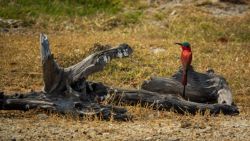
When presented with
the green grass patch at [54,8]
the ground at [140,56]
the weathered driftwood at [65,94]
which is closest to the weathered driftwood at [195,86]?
the ground at [140,56]

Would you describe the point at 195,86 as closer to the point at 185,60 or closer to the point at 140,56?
the point at 185,60

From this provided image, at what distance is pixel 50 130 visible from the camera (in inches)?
312

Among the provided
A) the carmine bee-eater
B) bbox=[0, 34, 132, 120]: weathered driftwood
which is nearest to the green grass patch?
the carmine bee-eater

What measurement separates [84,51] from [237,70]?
3230mm

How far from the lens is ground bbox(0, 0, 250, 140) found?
8.03 meters

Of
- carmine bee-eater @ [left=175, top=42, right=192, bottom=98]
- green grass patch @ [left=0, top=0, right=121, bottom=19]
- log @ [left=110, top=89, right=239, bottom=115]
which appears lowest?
log @ [left=110, top=89, right=239, bottom=115]

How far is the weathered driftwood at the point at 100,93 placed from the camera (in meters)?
8.59

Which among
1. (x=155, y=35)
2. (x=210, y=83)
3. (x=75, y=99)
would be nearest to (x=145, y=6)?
(x=155, y=35)

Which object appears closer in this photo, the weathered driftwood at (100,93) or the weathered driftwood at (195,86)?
the weathered driftwood at (100,93)

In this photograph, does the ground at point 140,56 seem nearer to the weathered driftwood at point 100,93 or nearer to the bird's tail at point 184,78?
the weathered driftwood at point 100,93

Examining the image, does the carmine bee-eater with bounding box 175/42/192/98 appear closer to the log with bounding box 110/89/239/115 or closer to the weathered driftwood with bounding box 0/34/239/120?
the weathered driftwood with bounding box 0/34/239/120

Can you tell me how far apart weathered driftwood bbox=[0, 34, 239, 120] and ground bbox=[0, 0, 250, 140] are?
16cm

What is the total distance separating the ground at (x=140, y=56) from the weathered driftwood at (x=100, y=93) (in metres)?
0.16

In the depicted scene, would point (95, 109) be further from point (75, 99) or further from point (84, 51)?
point (84, 51)
